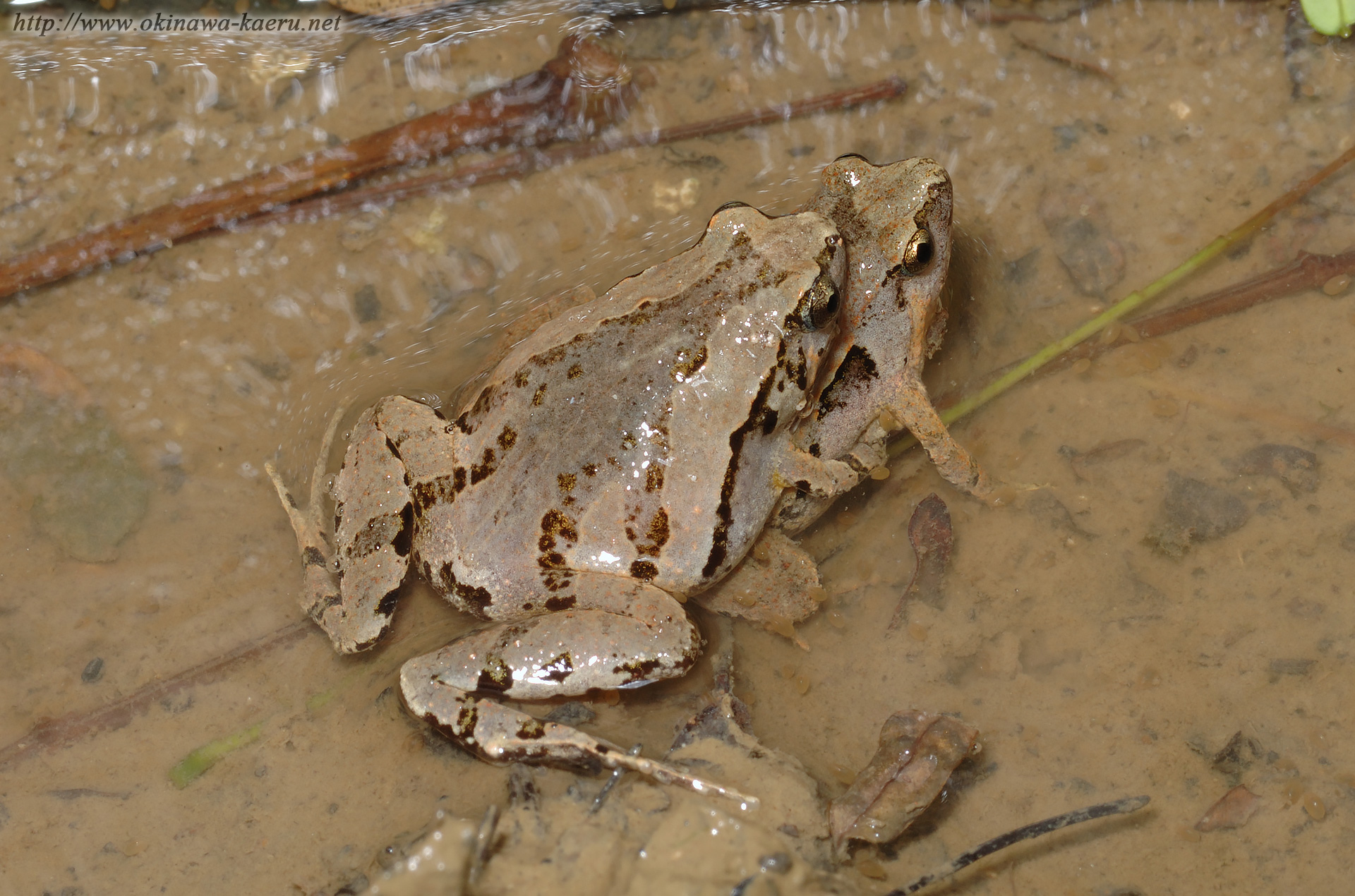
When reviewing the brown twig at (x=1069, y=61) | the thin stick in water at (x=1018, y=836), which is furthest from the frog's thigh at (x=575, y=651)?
the brown twig at (x=1069, y=61)

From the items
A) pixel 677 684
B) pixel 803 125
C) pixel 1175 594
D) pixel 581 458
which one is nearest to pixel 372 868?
pixel 677 684

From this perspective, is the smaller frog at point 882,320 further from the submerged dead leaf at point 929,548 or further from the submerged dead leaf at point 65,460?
the submerged dead leaf at point 65,460

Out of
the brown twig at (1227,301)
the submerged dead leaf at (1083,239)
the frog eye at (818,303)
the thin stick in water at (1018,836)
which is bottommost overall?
the thin stick in water at (1018,836)

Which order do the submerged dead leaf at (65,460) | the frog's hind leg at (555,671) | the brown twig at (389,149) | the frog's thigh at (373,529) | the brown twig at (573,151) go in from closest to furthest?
→ the frog's hind leg at (555,671), the frog's thigh at (373,529), the submerged dead leaf at (65,460), the brown twig at (389,149), the brown twig at (573,151)

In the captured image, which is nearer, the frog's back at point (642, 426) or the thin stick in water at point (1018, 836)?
the thin stick in water at point (1018, 836)

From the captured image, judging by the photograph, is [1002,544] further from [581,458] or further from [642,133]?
[642,133]

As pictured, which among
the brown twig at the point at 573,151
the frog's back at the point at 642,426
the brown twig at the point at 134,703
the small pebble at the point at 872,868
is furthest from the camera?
the brown twig at the point at 573,151

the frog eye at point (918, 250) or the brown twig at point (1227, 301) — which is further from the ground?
the frog eye at point (918, 250)
